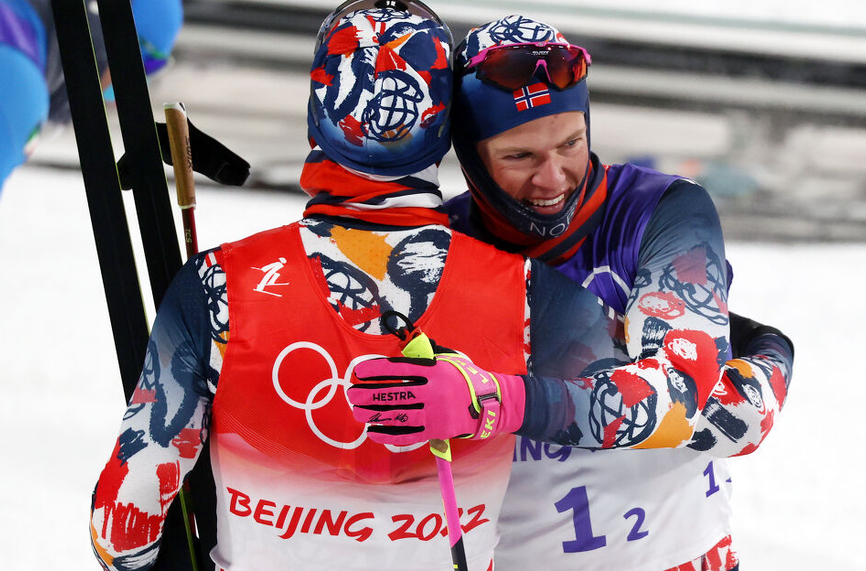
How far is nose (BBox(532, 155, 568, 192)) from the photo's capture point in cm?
148

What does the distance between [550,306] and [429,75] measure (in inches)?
14.2

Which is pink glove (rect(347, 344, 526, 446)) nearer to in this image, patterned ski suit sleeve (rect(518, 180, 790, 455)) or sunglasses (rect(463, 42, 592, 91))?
patterned ski suit sleeve (rect(518, 180, 790, 455))

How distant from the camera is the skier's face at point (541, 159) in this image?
149cm

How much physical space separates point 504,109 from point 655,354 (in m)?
0.47

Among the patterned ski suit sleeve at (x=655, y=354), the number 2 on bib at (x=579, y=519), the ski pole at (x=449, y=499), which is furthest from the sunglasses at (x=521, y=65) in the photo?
the number 2 on bib at (x=579, y=519)

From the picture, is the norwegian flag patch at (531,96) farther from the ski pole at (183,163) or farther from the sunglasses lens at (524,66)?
the ski pole at (183,163)

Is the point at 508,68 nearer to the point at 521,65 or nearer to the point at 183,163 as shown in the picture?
the point at 521,65

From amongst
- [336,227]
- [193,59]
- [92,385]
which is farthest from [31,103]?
[193,59]

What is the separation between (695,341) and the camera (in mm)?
1266

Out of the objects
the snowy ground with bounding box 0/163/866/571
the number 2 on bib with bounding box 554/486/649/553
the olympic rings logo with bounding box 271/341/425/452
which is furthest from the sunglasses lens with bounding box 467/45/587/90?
the snowy ground with bounding box 0/163/866/571

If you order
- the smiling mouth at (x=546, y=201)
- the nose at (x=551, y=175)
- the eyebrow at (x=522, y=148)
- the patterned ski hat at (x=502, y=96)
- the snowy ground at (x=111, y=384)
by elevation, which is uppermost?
the patterned ski hat at (x=502, y=96)

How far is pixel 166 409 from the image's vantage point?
118 cm

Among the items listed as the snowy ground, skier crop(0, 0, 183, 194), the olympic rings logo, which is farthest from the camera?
the snowy ground

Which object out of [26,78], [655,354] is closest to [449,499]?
[655,354]
